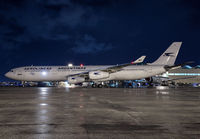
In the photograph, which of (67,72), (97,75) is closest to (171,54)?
(97,75)

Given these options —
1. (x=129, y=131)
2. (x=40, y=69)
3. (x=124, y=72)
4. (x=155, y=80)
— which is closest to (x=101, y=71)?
(x=124, y=72)

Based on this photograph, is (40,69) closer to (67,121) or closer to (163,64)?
(163,64)

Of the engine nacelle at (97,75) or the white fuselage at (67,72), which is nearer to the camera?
the engine nacelle at (97,75)

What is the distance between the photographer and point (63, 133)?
4855mm

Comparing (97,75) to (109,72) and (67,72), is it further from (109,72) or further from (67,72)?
(67,72)

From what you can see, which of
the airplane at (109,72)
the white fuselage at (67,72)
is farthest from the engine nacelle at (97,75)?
the white fuselage at (67,72)

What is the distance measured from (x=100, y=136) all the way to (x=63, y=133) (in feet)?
3.29

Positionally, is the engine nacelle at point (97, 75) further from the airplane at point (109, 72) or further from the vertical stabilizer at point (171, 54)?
the vertical stabilizer at point (171, 54)

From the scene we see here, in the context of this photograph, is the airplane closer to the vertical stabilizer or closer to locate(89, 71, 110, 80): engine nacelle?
the vertical stabilizer

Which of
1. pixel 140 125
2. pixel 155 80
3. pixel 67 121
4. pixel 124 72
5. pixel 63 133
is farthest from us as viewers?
pixel 155 80

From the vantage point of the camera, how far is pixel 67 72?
33.3 m

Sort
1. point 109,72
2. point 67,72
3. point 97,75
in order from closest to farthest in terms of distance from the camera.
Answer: point 97,75 < point 109,72 < point 67,72

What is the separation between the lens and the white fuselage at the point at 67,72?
3341 centimetres

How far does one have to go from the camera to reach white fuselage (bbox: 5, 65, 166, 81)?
1315 inches
